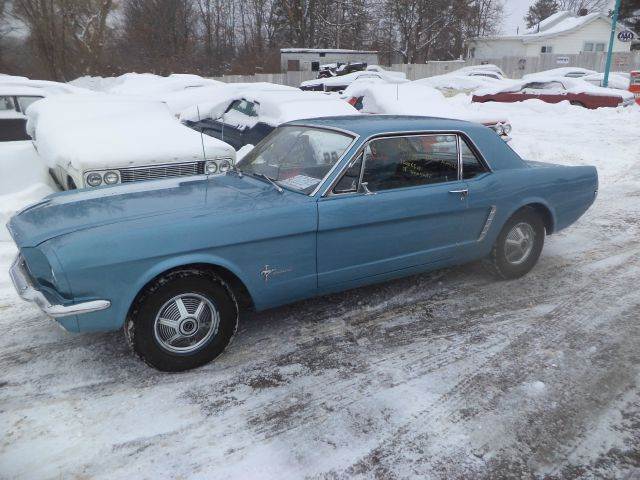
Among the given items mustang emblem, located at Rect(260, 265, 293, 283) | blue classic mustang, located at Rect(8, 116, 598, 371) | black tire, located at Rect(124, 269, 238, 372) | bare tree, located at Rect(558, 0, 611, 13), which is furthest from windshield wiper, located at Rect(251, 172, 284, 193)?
bare tree, located at Rect(558, 0, 611, 13)

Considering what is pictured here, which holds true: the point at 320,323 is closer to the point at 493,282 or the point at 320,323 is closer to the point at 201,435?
the point at 201,435

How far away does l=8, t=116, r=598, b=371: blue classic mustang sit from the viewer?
284 cm

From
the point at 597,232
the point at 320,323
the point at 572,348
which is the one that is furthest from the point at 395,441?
the point at 597,232

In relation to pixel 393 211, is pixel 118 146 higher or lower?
higher

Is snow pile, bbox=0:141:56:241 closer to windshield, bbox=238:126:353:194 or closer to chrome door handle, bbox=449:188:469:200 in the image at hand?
windshield, bbox=238:126:353:194

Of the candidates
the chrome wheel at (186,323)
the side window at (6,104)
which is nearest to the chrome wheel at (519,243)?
the chrome wheel at (186,323)

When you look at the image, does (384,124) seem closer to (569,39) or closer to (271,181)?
(271,181)

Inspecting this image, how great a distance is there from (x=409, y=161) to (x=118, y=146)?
3332mm

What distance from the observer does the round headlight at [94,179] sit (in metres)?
5.00

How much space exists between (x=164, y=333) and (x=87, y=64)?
1386 inches

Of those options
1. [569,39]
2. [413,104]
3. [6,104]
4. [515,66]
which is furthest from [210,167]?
[569,39]

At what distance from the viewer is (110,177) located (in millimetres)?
5109

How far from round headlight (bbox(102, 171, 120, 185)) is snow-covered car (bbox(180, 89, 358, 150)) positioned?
3.46 metres

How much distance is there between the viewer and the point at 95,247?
274 centimetres
